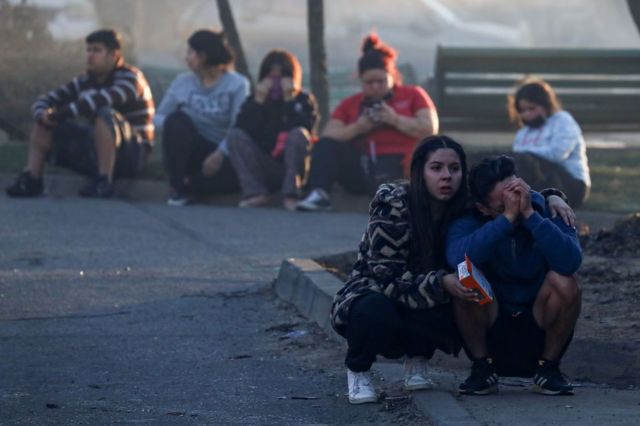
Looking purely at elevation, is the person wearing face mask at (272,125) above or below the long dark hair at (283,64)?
below

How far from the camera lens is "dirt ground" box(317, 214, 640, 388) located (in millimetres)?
6109

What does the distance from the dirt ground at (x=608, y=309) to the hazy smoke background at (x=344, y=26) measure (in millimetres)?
20409

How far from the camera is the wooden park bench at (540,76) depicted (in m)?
15.0

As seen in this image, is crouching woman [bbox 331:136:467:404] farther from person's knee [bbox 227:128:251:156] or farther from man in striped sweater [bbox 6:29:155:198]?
man in striped sweater [bbox 6:29:155:198]

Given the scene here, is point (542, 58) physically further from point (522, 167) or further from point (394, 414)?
point (394, 414)

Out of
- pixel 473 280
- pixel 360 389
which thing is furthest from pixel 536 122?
pixel 473 280

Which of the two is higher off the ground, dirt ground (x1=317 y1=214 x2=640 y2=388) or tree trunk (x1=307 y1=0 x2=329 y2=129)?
tree trunk (x1=307 y1=0 x2=329 y2=129)

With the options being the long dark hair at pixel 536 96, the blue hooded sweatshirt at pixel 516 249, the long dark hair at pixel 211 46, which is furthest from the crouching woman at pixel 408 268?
the long dark hair at pixel 211 46

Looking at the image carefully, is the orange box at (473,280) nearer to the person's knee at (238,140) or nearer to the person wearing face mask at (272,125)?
the person wearing face mask at (272,125)

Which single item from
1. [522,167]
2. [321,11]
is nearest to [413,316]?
[522,167]

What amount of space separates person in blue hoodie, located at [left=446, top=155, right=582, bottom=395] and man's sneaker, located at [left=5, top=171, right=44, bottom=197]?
6.95m

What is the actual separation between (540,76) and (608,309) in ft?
28.8

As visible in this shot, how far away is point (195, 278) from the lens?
28.7 feet

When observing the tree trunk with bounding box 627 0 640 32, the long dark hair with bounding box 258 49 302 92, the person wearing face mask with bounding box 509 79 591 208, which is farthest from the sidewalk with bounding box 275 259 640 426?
the long dark hair with bounding box 258 49 302 92
